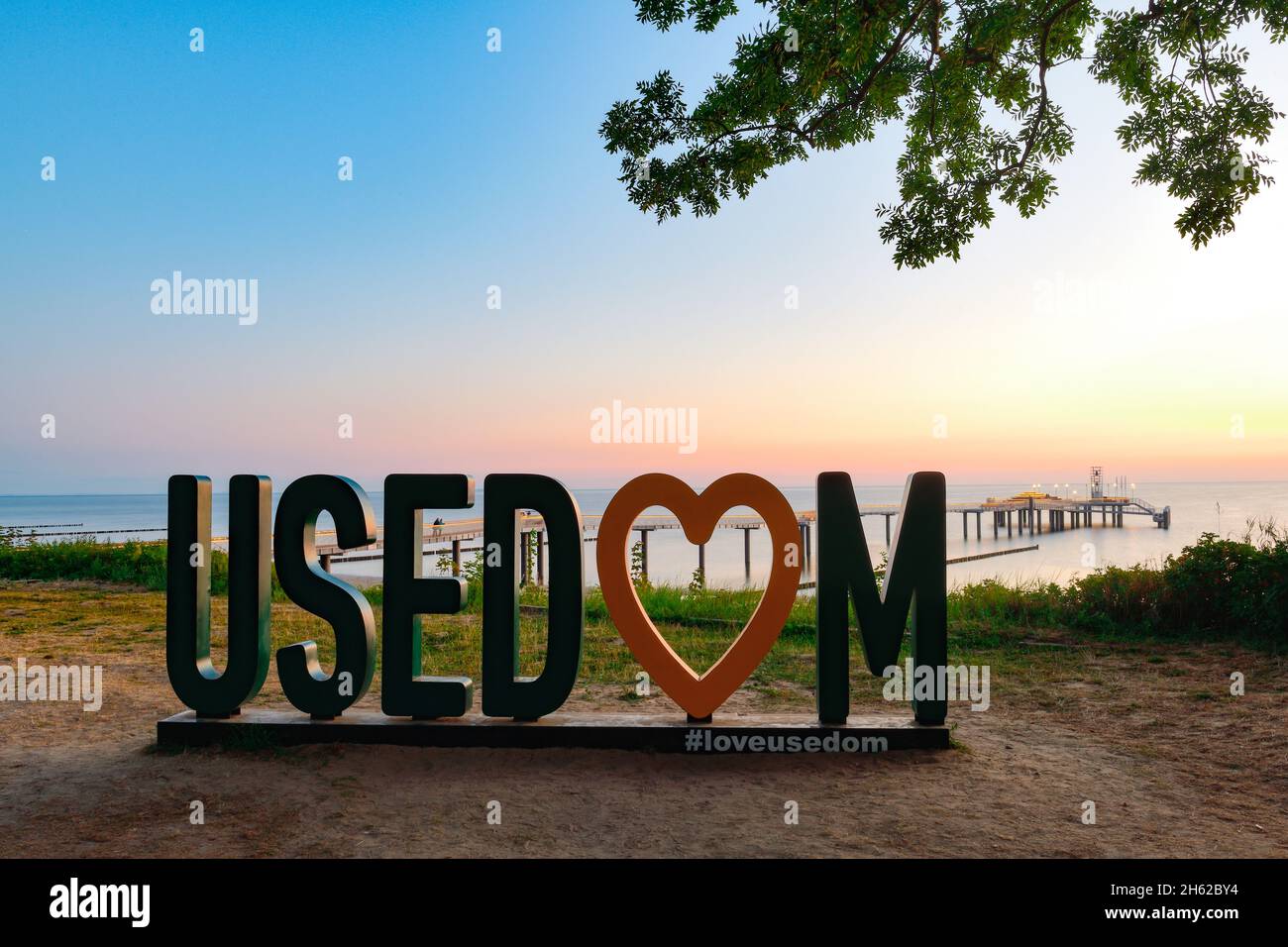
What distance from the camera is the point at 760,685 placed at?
7723mm

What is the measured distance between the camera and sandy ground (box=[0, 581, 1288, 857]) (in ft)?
13.5

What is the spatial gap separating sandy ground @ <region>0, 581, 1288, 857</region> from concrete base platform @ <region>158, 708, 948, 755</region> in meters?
0.10

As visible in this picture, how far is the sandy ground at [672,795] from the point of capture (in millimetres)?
4121

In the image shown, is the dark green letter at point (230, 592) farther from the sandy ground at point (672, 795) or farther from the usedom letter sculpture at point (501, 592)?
the sandy ground at point (672, 795)

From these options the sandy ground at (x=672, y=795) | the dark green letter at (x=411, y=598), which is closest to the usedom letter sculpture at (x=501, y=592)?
the dark green letter at (x=411, y=598)

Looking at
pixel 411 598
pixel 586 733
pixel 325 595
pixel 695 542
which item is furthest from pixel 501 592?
pixel 695 542

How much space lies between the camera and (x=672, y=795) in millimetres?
4816

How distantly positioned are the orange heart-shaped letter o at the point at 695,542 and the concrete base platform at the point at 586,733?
270 mm

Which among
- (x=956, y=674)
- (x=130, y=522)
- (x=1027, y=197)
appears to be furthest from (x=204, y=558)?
(x=130, y=522)

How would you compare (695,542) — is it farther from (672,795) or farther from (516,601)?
(672,795)

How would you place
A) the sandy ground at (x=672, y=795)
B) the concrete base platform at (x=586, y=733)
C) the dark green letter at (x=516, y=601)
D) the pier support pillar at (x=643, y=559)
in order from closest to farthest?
the sandy ground at (x=672, y=795) → the concrete base platform at (x=586, y=733) → the dark green letter at (x=516, y=601) → the pier support pillar at (x=643, y=559)

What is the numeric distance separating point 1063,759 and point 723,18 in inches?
299

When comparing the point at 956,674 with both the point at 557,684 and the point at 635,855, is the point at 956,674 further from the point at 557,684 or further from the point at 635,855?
the point at 635,855

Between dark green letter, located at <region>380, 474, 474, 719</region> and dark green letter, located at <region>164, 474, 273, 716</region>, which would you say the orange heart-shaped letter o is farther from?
dark green letter, located at <region>164, 474, 273, 716</region>
